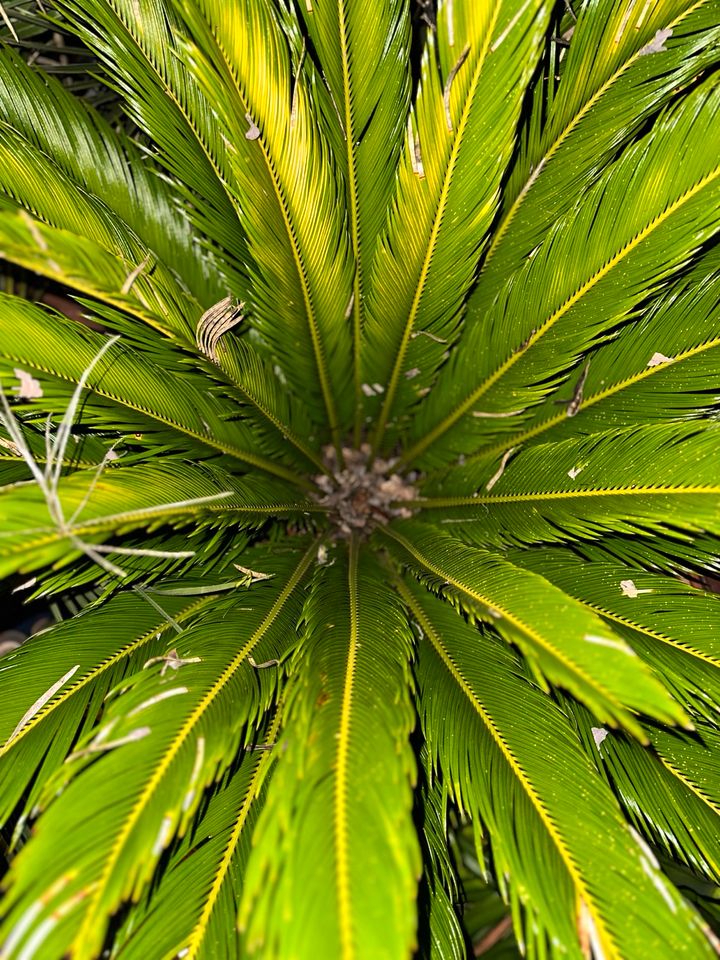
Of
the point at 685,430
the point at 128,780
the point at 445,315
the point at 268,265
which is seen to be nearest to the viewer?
the point at 128,780

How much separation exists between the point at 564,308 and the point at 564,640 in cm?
76

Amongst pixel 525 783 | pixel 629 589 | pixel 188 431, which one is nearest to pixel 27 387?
pixel 188 431

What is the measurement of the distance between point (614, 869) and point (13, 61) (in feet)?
6.15

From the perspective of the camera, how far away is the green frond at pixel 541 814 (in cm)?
95

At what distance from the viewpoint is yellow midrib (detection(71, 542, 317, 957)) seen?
2.73ft

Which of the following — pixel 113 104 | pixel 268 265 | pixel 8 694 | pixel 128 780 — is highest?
pixel 113 104

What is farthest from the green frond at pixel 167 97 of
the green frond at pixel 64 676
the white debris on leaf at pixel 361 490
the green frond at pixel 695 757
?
the green frond at pixel 695 757

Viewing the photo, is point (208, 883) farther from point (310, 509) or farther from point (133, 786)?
point (310, 509)

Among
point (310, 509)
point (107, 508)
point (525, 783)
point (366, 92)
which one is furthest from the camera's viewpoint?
point (310, 509)

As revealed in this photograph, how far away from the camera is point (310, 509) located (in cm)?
175

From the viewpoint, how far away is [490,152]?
1.26 metres

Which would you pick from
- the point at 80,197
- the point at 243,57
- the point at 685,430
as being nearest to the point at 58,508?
the point at 80,197

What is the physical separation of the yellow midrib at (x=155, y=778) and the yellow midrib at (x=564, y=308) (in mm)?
652

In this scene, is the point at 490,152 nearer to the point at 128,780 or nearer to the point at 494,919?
the point at 128,780
